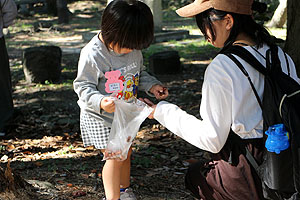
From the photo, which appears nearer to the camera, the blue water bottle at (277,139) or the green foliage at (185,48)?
the blue water bottle at (277,139)

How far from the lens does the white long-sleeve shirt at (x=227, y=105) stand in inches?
90.7

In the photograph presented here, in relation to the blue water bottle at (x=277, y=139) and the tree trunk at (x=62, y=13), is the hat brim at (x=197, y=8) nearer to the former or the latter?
the blue water bottle at (x=277, y=139)

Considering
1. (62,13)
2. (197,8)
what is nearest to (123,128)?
(197,8)

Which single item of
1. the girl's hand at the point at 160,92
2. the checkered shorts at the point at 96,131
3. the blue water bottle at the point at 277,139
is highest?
the blue water bottle at the point at 277,139

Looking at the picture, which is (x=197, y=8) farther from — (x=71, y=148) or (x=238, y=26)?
(x=71, y=148)

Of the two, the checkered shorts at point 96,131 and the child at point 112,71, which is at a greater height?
the child at point 112,71

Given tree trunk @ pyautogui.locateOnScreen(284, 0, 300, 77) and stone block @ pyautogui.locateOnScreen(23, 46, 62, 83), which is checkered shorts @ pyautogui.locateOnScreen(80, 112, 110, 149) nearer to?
tree trunk @ pyautogui.locateOnScreen(284, 0, 300, 77)

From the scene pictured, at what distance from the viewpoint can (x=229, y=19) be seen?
243cm

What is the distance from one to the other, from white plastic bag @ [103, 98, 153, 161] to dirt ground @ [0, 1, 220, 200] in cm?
64

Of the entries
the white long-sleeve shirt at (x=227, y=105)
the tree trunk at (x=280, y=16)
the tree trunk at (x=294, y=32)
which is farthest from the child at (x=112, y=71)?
the tree trunk at (x=280, y=16)

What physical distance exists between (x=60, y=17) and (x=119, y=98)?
1384 centimetres

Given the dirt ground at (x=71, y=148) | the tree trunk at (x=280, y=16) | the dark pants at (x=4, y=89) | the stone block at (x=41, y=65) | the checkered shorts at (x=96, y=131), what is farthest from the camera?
the tree trunk at (x=280, y=16)

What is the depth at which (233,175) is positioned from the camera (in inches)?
100

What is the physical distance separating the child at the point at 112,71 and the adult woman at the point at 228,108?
0.34 meters
